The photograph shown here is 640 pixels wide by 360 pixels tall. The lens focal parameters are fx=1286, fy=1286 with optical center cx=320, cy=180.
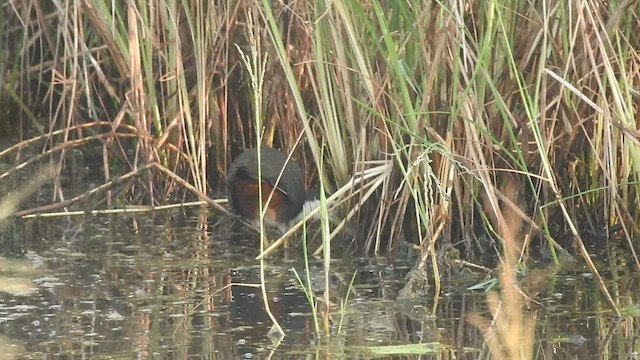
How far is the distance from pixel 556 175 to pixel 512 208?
0.43 metres

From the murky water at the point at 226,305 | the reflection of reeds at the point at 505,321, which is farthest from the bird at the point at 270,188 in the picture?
the reflection of reeds at the point at 505,321

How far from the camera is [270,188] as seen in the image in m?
4.89

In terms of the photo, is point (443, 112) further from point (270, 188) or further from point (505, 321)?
point (270, 188)

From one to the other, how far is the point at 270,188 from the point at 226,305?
3.48 feet

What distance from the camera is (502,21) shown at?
4.02 meters

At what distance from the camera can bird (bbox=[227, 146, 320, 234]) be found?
4785mm

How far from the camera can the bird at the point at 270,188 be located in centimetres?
479

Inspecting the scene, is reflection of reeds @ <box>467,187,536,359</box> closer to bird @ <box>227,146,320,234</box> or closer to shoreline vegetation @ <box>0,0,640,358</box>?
shoreline vegetation @ <box>0,0,640,358</box>

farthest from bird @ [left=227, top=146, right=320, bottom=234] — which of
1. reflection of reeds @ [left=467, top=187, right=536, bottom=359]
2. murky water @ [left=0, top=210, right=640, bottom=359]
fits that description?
reflection of reeds @ [left=467, top=187, right=536, bottom=359]

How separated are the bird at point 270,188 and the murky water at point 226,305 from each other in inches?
5.2

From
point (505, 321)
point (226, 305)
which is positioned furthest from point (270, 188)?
point (505, 321)

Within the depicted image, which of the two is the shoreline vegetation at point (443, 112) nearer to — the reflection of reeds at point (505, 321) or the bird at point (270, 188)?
the reflection of reeds at point (505, 321)

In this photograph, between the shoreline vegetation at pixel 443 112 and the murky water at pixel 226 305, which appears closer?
the murky water at pixel 226 305

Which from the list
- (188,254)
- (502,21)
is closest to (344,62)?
(502,21)
